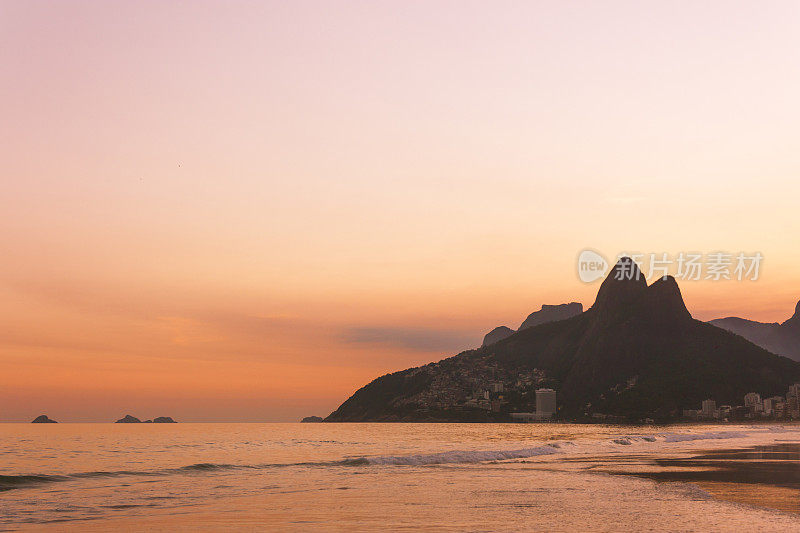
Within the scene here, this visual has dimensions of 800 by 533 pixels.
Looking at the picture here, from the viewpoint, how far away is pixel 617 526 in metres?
20.0

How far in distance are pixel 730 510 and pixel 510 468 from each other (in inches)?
894

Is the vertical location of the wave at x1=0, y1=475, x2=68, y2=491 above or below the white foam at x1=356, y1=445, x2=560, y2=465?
above

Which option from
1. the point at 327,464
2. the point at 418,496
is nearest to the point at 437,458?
the point at 327,464

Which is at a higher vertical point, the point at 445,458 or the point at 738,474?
the point at 738,474

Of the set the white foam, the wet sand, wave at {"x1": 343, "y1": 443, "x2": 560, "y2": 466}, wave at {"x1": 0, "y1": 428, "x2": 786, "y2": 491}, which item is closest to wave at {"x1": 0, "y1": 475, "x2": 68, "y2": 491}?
wave at {"x1": 0, "y1": 428, "x2": 786, "y2": 491}

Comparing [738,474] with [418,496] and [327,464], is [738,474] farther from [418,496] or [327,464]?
[327,464]

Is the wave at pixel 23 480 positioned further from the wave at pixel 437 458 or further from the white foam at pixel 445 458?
the white foam at pixel 445 458

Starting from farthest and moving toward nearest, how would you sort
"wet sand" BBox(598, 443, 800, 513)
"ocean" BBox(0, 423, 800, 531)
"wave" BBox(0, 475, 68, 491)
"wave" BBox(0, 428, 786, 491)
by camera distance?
"wave" BBox(0, 428, 786, 491)
"wave" BBox(0, 475, 68, 491)
"wet sand" BBox(598, 443, 800, 513)
"ocean" BBox(0, 423, 800, 531)

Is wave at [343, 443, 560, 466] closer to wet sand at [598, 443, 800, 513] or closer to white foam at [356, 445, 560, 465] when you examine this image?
white foam at [356, 445, 560, 465]

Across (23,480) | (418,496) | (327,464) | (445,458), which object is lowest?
(327,464)

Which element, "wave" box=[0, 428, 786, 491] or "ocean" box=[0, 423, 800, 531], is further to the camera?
"wave" box=[0, 428, 786, 491]

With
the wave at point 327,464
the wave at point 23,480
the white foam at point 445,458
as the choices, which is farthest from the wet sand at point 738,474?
the wave at point 23,480

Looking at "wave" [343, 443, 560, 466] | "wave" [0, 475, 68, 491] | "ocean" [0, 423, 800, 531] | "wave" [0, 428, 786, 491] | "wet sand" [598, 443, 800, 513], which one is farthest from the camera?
"wave" [343, 443, 560, 466]

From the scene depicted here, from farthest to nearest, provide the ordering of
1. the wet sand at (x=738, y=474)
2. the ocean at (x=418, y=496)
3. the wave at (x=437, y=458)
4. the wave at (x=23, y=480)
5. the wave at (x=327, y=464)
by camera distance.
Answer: the wave at (x=437, y=458) < the wave at (x=327, y=464) < the wave at (x=23, y=480) < the wet sand at (x=738, y=474) < the ocean at (x=418, y=496)
